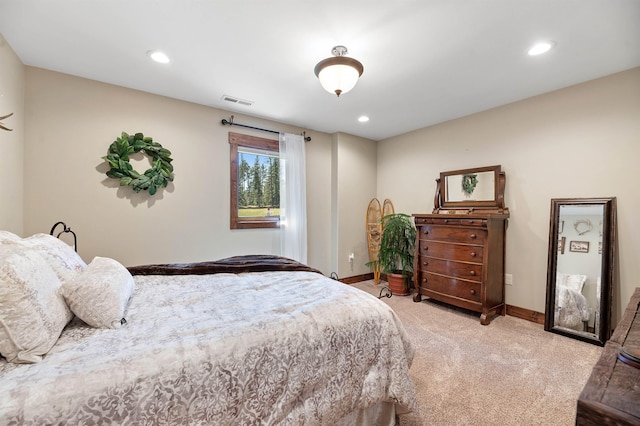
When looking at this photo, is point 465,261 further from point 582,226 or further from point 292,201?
point 292,201

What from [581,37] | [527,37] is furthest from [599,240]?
[527,37]

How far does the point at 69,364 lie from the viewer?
87 cm

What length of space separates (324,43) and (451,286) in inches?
114

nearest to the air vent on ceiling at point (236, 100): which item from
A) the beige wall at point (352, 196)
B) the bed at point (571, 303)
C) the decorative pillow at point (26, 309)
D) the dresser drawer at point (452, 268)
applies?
the beige wall at point (352, 196)

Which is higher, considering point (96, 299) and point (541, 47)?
point (541, 47)

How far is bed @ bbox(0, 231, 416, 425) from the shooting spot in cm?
82

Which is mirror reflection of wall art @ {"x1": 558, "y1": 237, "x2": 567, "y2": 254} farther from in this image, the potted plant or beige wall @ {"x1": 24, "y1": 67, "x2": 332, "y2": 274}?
beige wall @ {"x1": 24, "y1": 67, "x2": 332, "y2": 274}

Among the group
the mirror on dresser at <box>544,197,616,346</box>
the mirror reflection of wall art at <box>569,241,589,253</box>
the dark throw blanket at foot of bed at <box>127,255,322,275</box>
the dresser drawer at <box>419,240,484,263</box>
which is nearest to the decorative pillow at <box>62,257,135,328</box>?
the dark throw blanket at foot of bed at <box>127,255,322,275</box>

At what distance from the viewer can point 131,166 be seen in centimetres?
276

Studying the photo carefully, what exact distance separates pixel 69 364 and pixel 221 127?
2.99m

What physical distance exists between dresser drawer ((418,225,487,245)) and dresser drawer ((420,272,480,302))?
18.3 inches

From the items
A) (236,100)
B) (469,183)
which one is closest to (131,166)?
(236,100)

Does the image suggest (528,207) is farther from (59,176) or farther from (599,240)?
(59,176)

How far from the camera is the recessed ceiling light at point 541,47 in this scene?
6.53 feet
